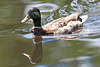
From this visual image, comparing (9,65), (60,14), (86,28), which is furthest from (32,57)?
(60,14)

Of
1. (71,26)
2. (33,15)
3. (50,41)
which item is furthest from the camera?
(71,26)

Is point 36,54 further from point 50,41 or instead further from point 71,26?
point 71,26

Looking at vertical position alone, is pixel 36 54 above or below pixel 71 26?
below

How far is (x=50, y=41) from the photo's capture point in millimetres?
7723

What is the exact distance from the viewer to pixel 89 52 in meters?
6.45

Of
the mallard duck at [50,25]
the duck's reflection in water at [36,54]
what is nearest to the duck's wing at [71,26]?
the mallard duck at [50,25]

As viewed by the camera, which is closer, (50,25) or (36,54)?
(36,54)

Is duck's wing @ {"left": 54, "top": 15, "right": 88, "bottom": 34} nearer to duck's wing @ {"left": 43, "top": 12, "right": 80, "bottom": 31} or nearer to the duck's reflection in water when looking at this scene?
duck's wing @ {"left": 43, "top": 12, "right": 80, "bottom": 31}

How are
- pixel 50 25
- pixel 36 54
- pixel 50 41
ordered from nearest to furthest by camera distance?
pixel 36 54, pixel 50 41, pixel 50 25

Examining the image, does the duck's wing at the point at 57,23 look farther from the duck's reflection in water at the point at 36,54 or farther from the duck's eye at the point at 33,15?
the duck's reflection in water at the point at 36,54

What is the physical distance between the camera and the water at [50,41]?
6.12 meters

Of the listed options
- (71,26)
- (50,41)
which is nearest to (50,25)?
(71,26)

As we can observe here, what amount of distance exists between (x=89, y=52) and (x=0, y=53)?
8.01 ft

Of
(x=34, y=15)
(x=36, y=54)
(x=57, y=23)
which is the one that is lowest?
(x=36, y=54)
